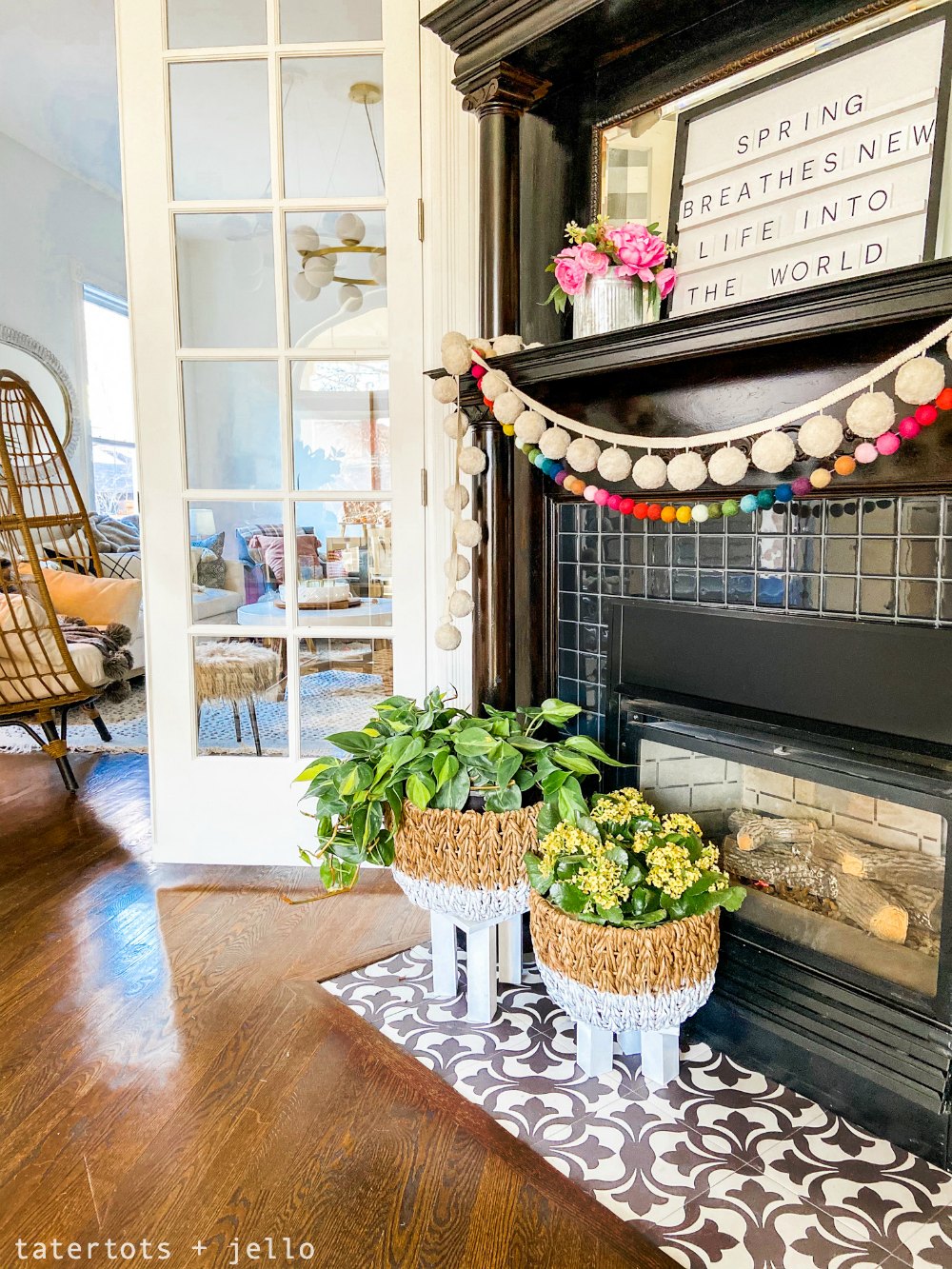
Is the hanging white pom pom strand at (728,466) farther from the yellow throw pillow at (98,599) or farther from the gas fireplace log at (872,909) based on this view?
the yellow throw pillow at (98,599)

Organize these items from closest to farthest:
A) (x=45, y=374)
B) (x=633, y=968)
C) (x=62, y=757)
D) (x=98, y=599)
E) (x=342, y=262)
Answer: (x=633, y=968) < (x=342, y=262) < (x=62, y=757) < (x=98, y=599) < (x=45, y=374)

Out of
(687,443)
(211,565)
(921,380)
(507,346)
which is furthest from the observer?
(211,565)

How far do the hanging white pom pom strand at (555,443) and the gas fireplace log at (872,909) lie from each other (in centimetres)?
88

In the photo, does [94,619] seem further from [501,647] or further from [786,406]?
[786,406]

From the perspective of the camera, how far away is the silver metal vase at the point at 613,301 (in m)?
1.61

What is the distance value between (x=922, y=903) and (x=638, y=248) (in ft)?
3.87

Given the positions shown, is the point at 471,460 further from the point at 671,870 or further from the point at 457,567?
the point at 671,870

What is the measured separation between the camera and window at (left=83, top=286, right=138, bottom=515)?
20.0 ft

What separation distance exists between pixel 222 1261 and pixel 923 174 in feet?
5.77

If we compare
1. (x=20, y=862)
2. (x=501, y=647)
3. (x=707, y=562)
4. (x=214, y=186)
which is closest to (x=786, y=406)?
(x=707, y=562)

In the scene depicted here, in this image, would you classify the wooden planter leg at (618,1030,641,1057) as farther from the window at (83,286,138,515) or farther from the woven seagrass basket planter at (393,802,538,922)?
the window at (83,286,138,515)

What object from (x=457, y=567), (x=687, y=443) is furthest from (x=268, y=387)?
(x=687, y=443)

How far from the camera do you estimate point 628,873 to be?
144 centimetres

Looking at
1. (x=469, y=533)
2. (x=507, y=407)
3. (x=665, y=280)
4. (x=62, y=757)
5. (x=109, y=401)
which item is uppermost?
(x=109, y=401)
